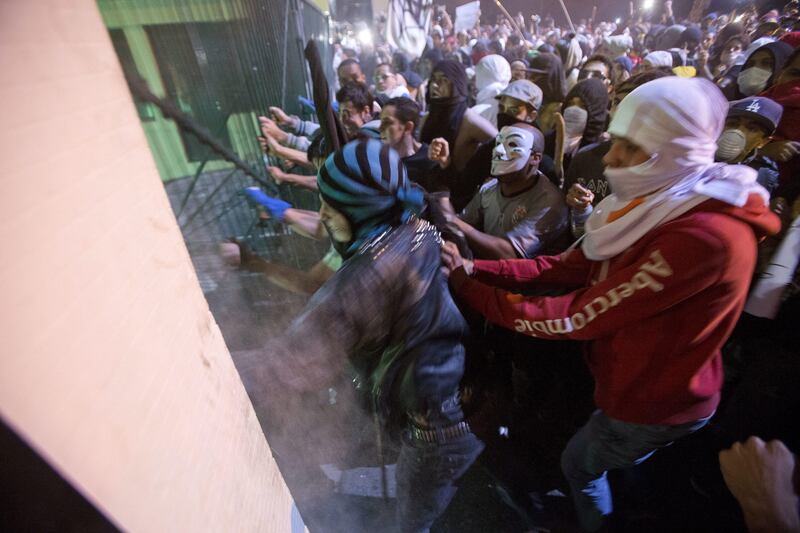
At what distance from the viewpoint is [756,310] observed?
6.66 ft

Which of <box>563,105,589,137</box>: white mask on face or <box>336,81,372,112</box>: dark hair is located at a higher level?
<box>336,81,372,112</box>: dark hair

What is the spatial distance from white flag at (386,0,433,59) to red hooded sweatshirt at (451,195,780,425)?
21.5ft

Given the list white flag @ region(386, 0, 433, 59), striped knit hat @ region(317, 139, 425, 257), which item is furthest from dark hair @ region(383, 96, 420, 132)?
white flag @ region(386, 0, 433, 59)

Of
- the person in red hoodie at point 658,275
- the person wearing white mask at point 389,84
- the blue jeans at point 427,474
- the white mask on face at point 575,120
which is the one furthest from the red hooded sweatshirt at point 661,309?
the person wearing white mask at point 389,84

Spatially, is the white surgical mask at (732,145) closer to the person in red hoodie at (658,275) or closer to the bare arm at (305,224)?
the person in red hoodie at (658,275)

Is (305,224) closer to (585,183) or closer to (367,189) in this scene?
(367,189)

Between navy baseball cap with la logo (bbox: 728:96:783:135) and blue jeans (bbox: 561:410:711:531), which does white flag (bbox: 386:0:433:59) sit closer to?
navy baseball cap with la logo (bbox: 728:96:783:135)

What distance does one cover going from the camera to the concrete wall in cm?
34

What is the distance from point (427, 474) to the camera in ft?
5.40

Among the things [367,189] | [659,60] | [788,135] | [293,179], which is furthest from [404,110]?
[659,60]

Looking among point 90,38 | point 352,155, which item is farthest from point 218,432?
point 352,155

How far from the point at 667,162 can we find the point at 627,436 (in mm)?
1173

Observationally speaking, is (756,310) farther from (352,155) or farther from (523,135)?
(352,155)

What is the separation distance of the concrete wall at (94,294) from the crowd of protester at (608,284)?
2.17ft
